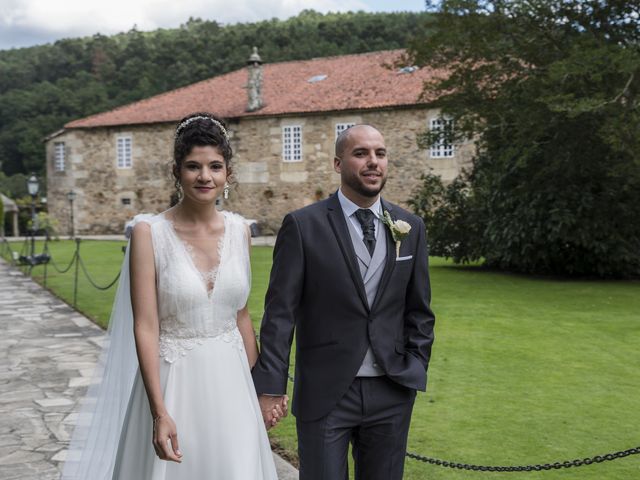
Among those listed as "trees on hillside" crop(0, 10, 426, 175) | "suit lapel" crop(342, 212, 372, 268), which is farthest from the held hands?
"trees on hillside" crop(0, 10, 426, 175)

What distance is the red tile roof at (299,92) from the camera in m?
33.7

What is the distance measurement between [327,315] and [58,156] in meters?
40.2

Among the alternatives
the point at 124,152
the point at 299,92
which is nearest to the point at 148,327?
the point at 299,92

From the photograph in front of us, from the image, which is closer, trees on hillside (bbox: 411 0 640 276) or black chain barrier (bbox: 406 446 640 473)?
black chain barrier (bbox: 406 446 640 473)

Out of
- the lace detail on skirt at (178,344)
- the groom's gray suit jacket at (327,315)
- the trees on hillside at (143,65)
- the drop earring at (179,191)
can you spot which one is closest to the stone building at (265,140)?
the trees on hillside at (143,65)

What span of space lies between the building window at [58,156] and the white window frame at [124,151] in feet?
11.3

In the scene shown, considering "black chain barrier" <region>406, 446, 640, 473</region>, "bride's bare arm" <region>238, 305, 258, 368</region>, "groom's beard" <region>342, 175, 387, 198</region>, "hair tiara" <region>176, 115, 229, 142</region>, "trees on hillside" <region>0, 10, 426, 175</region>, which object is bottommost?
A: "black chain barrier" <region>406, 446, 640, 473</region>

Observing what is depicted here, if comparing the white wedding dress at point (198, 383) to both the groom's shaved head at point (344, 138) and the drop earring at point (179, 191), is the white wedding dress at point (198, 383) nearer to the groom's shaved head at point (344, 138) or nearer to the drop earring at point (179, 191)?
the drop earring at point (179, 191)

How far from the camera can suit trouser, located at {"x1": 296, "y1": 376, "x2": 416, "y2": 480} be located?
3027 millimetres

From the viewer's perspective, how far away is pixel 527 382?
7840 millimetres

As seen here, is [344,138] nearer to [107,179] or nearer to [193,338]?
[193,338]

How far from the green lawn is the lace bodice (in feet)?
8.02

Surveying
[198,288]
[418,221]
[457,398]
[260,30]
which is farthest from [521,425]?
[260,30]

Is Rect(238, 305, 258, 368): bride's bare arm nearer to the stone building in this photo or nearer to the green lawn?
the green lawn
